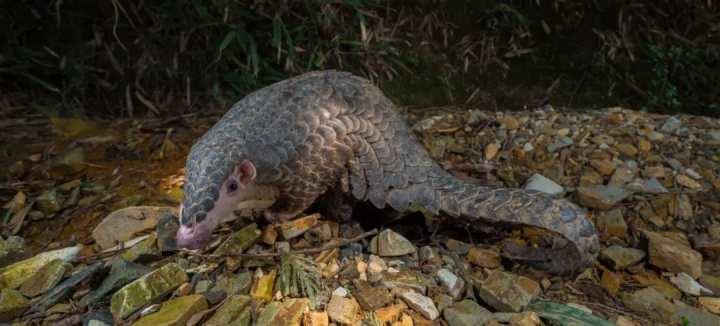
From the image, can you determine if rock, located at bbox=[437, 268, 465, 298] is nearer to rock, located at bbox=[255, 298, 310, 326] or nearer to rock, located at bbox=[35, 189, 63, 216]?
rock, located at bbox=[255, 298, 310, 326]

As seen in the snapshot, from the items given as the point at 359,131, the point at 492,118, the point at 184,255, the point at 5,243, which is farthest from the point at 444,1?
the point at 5,243

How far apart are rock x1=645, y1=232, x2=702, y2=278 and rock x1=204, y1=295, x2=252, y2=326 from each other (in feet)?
4.48

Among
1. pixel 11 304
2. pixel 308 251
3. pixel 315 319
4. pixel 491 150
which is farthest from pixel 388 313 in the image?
pixel 491 150

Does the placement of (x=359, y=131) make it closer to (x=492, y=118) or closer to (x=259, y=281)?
(x=259, y=281)

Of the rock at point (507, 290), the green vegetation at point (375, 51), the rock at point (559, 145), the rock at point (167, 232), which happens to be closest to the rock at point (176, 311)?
the rock at point (167, 232)

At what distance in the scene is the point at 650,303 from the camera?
1624 millimetres

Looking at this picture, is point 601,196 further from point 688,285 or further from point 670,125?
point 670,125

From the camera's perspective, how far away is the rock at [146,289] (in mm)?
1436

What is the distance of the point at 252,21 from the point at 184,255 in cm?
173

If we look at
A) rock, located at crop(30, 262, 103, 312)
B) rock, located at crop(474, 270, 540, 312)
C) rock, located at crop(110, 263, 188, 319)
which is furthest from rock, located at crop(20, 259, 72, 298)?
rock, located at crop(474, 270, 540, 312)

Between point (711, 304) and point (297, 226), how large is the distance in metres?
1.38

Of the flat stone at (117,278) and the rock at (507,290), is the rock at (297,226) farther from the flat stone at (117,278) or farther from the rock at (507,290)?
the rock at (507,290)

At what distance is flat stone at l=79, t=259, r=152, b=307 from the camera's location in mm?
1518

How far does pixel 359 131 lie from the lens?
1880 millimetres
